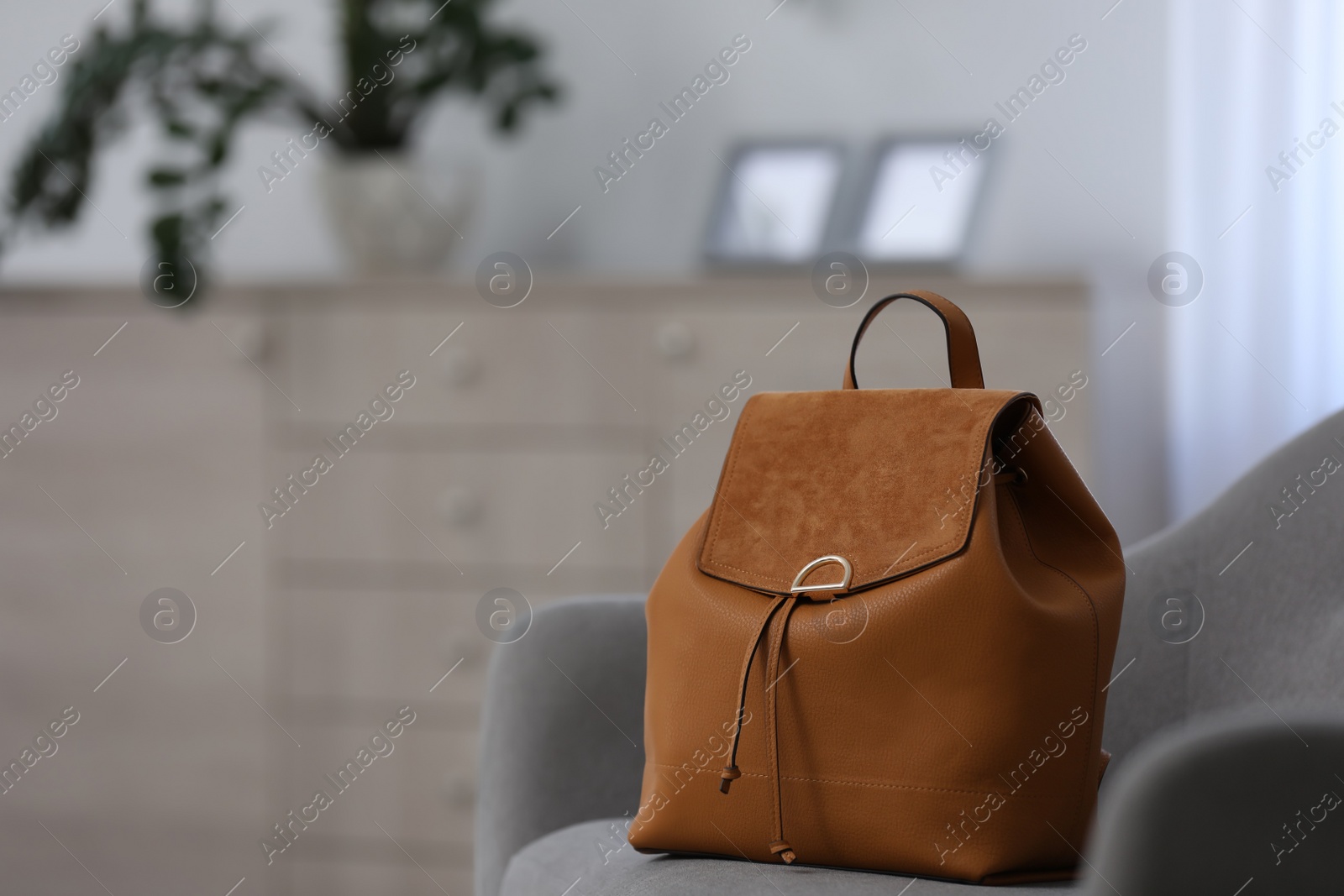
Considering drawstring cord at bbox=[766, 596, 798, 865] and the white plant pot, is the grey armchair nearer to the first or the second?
drawstring cord at bbox=[766, 596, 798, 865]

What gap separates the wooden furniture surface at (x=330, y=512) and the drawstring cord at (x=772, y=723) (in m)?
0.83

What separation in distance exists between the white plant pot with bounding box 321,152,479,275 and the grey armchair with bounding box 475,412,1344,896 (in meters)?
0.99

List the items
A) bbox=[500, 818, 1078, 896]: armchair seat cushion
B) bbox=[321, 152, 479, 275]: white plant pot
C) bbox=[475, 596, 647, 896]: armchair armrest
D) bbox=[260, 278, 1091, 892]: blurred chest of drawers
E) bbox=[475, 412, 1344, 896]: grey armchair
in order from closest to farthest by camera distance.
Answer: bbox=[500, 818, 1078, 896]: armchair seat cushion → bbox=[475, 412, 1344, 896]: grey armchair → bbox=[475, 596, 647, 896]: armchair armrest → bbox=[260, 278, 1091, 892]: blurred chest of drawers → bbox=[321, 152, 479, 275]: white plant pot

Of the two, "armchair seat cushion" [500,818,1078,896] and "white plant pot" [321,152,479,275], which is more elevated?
"white plant pot" [321,152,479,275]

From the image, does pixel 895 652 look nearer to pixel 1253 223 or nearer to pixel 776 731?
pixel 776 731

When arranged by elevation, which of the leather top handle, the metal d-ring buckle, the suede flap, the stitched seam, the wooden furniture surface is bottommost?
the wooden furniture surface

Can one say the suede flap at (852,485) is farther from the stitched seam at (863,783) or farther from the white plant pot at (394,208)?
the white plant pot at (394,208)

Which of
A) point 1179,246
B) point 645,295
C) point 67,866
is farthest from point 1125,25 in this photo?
point 67,866

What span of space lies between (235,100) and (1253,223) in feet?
5.15

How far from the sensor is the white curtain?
1618 mm

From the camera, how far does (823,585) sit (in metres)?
0.75

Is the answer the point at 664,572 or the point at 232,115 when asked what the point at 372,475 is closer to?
the point at 232,115

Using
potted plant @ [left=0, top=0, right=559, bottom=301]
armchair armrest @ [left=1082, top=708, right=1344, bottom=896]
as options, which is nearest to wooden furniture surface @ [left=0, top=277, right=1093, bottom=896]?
potted plant @ [left=0, top=0, right=559, bottom=301]

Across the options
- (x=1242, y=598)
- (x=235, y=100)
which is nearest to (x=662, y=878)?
(x=1242, y=598)
